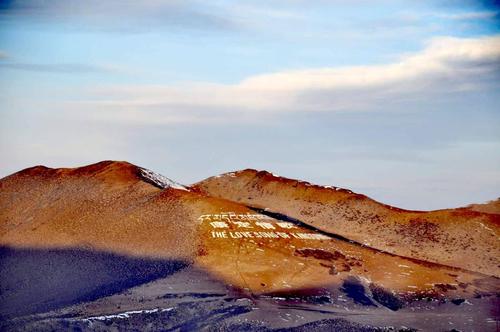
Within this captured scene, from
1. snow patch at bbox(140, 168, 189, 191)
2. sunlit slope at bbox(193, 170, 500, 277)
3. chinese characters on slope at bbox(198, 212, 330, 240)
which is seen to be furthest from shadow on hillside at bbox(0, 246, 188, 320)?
sunlit slope at bbox(193, 170, 500, 277)

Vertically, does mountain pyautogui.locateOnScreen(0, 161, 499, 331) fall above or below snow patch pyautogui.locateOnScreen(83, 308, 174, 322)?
above

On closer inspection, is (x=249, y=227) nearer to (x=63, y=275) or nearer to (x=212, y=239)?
(x=212, y=239)

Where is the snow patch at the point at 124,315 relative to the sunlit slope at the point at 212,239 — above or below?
below

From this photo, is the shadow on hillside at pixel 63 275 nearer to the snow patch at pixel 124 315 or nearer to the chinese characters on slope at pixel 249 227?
the snow patch at pixel 124 315

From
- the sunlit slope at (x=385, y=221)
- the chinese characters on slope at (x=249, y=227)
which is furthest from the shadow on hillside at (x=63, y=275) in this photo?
the sunlit slope at (x=385, y=221)

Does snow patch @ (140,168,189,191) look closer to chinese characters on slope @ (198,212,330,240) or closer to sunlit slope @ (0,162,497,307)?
sunlit slope @ (0,162,497,307)

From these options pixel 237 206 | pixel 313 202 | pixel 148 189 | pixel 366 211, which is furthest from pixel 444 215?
pixel 148 189
